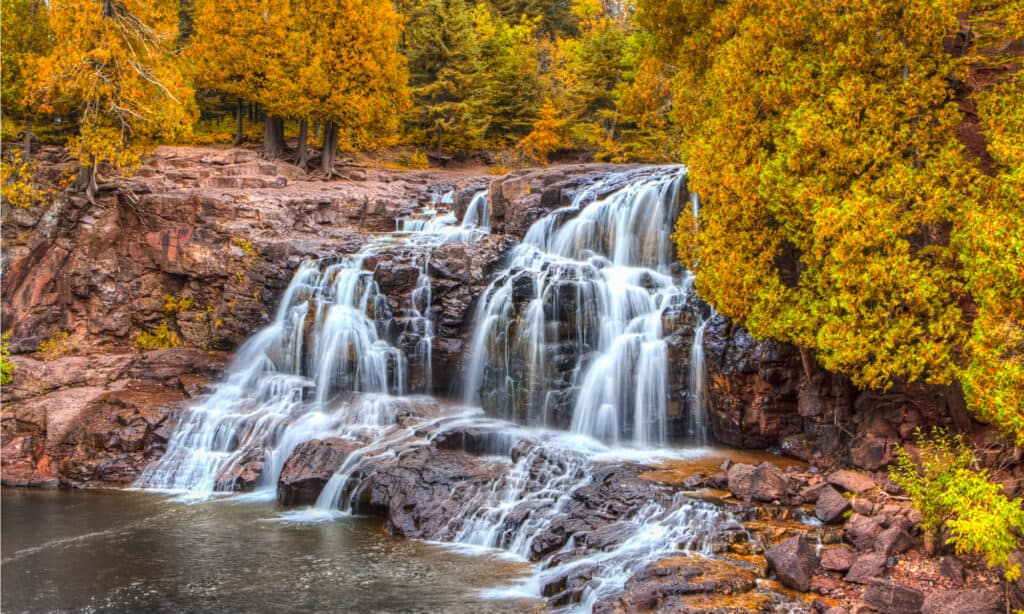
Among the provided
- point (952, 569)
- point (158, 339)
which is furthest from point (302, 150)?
point (952, 569)

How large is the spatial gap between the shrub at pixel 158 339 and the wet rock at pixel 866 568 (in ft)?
57.5

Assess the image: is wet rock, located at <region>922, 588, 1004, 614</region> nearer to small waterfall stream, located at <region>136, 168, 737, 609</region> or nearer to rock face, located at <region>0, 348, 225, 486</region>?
small waterfall stream, located at <region>136, 168, 737, 609</region>

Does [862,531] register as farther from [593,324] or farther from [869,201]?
[593,324]

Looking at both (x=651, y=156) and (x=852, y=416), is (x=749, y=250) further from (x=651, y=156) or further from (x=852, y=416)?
(x=651, y=156)

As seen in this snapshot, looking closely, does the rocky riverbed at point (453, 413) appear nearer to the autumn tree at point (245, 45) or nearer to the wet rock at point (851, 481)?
the wet rock at point (851, 481)

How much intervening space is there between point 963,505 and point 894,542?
0.98m

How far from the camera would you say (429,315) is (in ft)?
57.1

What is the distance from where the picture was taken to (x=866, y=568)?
322 inches

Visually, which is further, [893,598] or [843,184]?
[843,184]

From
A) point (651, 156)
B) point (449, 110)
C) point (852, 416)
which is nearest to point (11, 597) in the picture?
point (852, 416)

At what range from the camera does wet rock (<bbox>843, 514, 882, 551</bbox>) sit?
8641 millimetres

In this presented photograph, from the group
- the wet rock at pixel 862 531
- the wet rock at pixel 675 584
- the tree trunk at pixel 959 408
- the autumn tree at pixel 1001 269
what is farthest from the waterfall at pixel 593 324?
the autumn tree at pixel 1001 269

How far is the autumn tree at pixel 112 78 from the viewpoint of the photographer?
19016mm

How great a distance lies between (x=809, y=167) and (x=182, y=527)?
1166 centimetres
